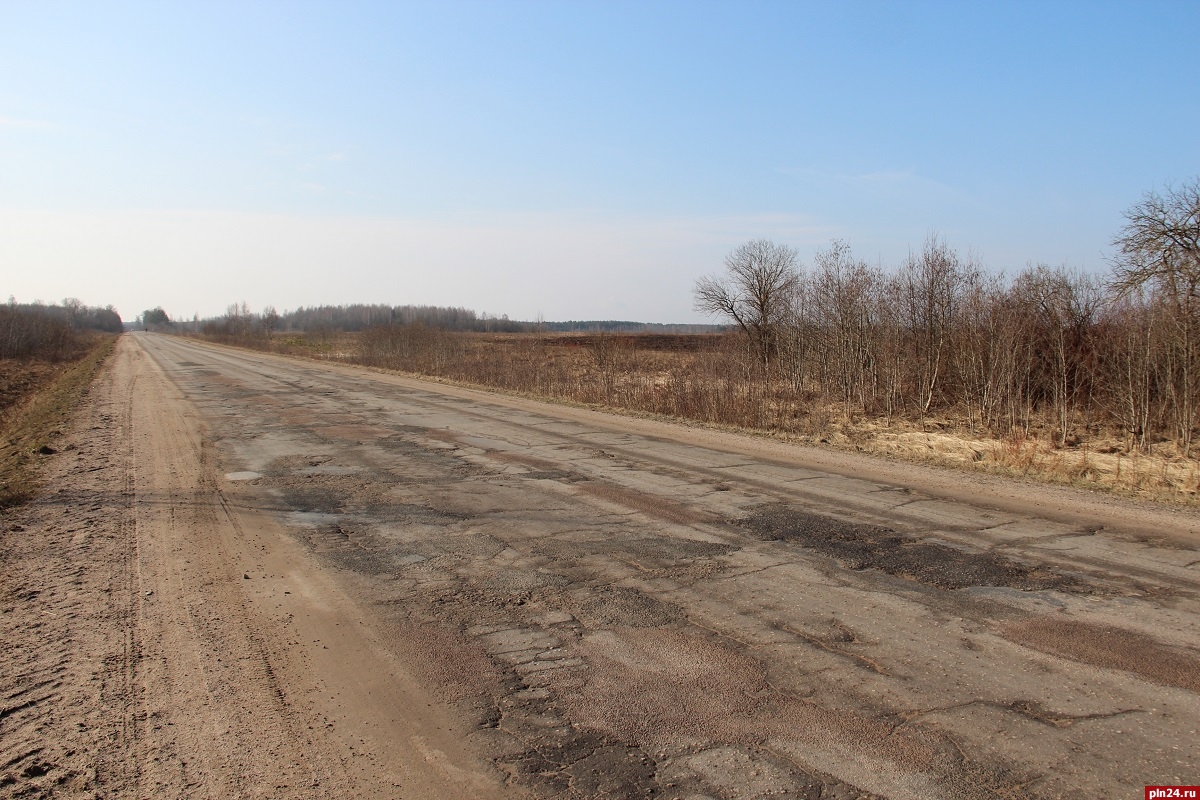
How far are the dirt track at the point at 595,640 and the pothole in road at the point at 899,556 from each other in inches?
1.5

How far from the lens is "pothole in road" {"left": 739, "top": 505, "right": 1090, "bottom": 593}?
5.96 m

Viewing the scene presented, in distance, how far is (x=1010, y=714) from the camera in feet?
12.7

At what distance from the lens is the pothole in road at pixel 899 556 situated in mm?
5961

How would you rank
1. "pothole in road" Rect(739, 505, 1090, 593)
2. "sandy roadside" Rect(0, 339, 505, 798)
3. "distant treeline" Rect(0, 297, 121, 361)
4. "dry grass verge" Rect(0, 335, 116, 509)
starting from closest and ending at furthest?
"sandy roadside" Rect(0, 339, 505, 798) < "pothole in road" Rect(739, 505, 1090, 593) < "dry grass verge" Rect(0, 335, 116, 509) < "distant treeline" Rect(0, 297, 121, 361)

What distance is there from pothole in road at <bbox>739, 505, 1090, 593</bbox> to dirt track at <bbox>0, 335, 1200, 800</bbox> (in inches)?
1.5

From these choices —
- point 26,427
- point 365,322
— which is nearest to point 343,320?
point 365,322

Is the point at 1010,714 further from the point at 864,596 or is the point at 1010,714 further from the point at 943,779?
the point at 864,596

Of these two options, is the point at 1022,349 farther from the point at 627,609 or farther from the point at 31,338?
the point at 31,338

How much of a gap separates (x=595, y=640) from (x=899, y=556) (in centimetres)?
325

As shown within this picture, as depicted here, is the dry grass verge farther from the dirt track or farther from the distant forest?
the distant forest

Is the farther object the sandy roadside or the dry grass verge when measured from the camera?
the dry grass verge

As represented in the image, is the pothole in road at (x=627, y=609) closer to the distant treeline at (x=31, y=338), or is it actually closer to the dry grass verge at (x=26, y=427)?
the dry grass verge at (x=26, y=427)

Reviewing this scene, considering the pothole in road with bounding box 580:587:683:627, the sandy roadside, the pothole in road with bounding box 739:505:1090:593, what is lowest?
the sandy roadside

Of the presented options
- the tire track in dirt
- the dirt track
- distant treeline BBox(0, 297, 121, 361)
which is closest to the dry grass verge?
the dirt track
